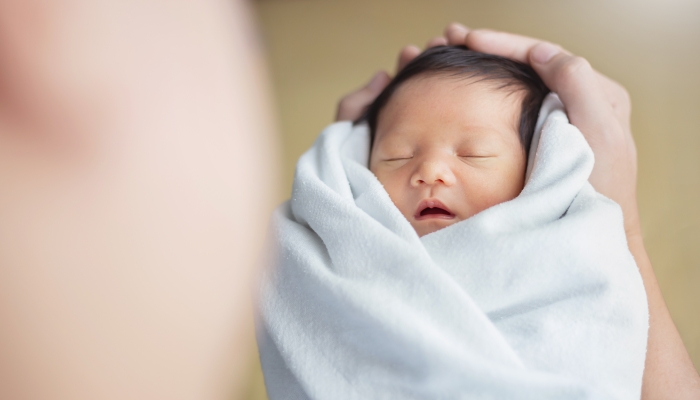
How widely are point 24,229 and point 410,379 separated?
50cm

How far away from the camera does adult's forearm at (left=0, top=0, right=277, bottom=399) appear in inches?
7.9

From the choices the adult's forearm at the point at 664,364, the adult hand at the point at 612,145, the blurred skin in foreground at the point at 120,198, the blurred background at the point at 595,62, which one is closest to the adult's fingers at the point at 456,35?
the adult hand at the point at 612,145

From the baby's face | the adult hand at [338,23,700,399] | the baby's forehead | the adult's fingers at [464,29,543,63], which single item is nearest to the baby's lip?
the baby's face

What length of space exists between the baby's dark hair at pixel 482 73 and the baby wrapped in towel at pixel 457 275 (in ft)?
0.17

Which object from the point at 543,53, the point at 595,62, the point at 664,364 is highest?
the point at 543,53

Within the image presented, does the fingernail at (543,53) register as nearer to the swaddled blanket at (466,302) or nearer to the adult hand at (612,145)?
the adult hand at (612,145)

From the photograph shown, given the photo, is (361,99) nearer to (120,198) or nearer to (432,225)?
(432,225)

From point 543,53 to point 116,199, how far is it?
3.28ft

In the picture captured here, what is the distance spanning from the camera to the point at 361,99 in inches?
47.7

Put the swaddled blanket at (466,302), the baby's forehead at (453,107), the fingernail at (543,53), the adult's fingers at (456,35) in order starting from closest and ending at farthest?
the swaddled blanket at (466,302) → the baby's forehead at (453,107) → the fingernail at (543,53) → the adult's fingers at (456,35)

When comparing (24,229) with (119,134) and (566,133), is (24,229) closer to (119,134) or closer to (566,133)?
(119,134)

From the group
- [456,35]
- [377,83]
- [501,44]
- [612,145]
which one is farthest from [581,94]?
[377,83]

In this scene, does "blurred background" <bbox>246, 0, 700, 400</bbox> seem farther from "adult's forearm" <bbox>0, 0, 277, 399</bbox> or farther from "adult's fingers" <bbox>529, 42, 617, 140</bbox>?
"adult's forearm" <bbox>0, 0, 277, 399</bbox>

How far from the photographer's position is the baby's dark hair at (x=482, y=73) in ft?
3.08
